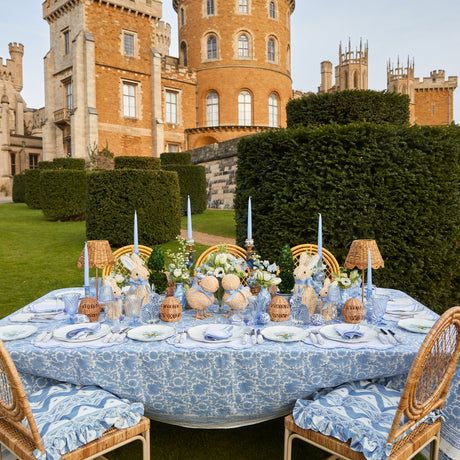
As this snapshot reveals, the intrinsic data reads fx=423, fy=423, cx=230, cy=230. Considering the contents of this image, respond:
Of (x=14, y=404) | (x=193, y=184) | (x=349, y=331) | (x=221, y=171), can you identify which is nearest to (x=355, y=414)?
(x=349, y=331)

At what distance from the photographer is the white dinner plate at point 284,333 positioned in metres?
2.48

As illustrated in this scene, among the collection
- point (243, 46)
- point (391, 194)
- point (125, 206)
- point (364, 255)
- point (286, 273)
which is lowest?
point (286, 273)

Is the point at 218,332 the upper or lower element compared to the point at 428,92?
lower

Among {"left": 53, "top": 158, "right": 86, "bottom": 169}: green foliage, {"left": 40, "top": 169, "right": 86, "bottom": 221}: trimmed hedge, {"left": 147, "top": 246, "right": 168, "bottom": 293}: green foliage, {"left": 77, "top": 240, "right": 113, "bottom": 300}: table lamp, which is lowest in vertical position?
{"left": 147, "top": 246, "right": 168, "bottom": 293}: green foliage

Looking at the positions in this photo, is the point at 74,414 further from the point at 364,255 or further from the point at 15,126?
the point at 15,126

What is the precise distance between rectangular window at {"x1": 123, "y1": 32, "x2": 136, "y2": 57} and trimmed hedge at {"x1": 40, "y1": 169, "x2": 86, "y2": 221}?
44.4ft

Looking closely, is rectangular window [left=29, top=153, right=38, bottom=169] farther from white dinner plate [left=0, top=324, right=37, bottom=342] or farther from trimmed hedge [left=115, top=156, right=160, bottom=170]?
white dinner plate [left=0, top=324, right=37, bottom=342]

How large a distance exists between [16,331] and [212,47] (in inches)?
1134

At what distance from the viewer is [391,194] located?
5.39 m

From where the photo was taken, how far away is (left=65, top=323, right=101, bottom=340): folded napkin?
253 centimetres

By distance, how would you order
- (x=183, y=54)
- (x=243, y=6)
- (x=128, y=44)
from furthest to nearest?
(x=183, y=54), (x=243, y=6), (x=128, y=44)

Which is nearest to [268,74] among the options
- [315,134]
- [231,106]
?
[231,106]

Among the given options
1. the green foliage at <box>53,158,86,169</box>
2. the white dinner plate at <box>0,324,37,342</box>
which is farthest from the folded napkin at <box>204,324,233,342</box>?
the green foliage at <box>53,158,86,169</box>

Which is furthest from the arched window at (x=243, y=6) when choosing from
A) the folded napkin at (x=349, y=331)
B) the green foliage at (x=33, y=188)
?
the folded napkin at (x=349, y=331)
